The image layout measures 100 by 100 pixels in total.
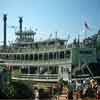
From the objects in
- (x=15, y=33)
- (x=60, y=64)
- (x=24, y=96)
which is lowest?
(x=24, y=96)

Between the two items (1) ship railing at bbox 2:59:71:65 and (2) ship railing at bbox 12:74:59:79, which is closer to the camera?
(2) ship railing at bbox 12:74:59:79

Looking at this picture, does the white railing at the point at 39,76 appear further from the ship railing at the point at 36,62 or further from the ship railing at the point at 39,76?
the ship railing at the point at 36,62

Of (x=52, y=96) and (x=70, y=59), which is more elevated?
(x=70, y=59)

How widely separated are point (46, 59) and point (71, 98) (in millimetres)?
7901

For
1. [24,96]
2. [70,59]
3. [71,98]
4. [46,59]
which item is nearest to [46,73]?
[46,59]

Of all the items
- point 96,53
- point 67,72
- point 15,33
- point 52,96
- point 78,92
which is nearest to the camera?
point 78,92

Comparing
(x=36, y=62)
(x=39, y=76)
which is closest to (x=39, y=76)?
(x=39, y=76)

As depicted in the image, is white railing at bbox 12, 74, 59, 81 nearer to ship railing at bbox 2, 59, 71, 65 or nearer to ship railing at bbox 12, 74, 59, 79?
ship railing at bbox 12, 74, 59, 79

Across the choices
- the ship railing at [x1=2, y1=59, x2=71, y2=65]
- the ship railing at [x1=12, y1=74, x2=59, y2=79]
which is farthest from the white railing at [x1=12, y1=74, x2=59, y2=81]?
the ship railing at [x1=2, y1=59, x2=71, y2=65]

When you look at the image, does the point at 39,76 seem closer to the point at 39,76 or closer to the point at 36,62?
the point at 39,76

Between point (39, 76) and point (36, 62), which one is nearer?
point (39, 76)

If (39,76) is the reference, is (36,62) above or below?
above

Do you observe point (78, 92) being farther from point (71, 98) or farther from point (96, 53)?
point (96, 53)

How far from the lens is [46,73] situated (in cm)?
1698
